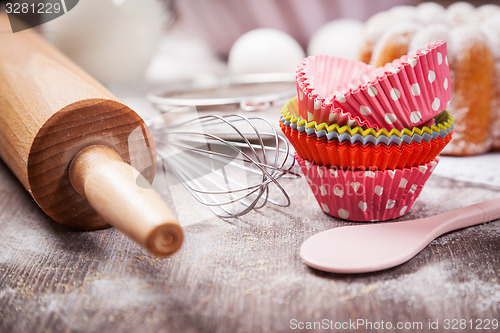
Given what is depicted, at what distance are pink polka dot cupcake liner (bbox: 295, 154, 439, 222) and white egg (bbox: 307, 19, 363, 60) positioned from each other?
0.49 m

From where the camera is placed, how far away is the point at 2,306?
408 millimetres

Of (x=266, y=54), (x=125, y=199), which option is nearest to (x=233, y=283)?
(x=125, y=199)

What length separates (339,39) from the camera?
38.1 inches

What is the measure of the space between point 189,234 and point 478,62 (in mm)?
454

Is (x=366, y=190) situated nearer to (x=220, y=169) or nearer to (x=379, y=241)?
(x=379, y=241)

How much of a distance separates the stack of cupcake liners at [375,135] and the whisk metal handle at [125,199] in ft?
0.56

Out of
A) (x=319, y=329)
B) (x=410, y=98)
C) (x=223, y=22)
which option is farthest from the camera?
(x=223, y=22)

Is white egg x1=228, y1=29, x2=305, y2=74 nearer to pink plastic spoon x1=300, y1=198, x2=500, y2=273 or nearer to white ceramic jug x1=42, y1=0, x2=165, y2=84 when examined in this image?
white ceramic jug x1=42, y1=0, x2=165, y2=84

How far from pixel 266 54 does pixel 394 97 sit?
1.66ft

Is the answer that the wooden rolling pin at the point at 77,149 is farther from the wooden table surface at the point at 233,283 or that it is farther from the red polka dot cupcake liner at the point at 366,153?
the red polka dot cupcake liner at the point at 366,153

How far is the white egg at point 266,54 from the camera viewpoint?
941 millimetres

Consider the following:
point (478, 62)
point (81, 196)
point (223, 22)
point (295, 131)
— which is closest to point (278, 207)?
point (295, 131)

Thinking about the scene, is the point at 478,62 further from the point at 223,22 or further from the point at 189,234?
the point at 223,22

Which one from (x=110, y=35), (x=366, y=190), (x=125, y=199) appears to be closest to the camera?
(x=125, y=199)
